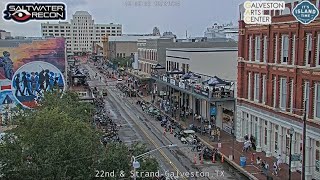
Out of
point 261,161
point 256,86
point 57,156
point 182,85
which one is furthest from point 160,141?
point 57,156

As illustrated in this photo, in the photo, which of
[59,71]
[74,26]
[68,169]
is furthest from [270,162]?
[74,26]

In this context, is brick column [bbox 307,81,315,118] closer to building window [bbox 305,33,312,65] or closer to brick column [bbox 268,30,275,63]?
building window [bbox 305,33,312,65]

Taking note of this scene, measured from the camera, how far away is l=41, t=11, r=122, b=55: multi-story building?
91.6 meters

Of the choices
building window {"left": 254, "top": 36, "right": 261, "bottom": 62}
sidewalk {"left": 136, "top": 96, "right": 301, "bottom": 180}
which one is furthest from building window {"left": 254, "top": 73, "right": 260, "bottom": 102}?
sidewalk {"left": 136, "top": 96, "right": 301, "bottom": 180}

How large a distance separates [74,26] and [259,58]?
7347cm

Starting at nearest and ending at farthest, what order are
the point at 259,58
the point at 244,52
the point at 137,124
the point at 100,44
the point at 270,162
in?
1. the point at 270,162
2. the point at 259,58
3. the point at 244,52
4. the point at 137,124
5. the point at 100,44

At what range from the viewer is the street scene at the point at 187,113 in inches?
687

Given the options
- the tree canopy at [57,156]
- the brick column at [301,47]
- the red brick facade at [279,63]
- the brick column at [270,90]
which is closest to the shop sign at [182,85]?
the red brick facade at [279,63]

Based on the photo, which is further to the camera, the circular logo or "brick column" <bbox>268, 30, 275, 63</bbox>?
the circular logo

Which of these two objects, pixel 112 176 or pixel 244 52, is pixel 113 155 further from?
pixel 244 52

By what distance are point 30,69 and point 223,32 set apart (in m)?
44.6

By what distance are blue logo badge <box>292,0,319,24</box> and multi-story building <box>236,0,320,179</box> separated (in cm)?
44

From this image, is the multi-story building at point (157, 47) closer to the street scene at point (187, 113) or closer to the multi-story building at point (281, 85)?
the street scene at point (187, 113)

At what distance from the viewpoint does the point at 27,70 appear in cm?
5675
